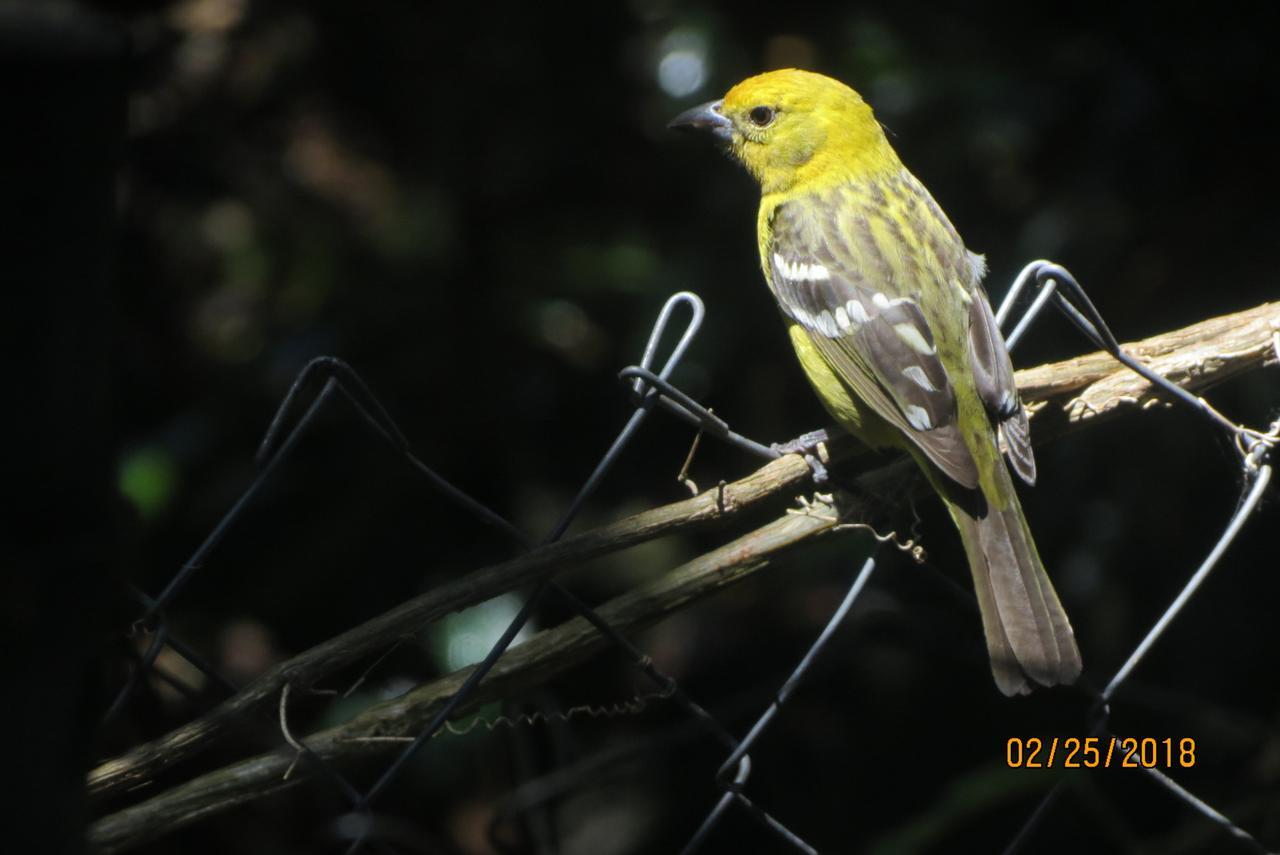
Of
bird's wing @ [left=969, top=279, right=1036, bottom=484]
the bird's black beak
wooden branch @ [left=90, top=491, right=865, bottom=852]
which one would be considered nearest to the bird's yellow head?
the bird's black beak

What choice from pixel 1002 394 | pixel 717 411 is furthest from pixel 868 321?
pixel 717 411

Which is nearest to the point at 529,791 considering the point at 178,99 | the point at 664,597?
the point at 664,597

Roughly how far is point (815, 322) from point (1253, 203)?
174 centimetres

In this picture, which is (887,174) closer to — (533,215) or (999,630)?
(533,215)

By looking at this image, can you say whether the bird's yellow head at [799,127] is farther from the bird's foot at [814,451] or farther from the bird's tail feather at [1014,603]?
the bird's tail feather at [1014,603]

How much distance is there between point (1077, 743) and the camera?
329cm

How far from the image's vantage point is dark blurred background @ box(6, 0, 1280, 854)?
3.85m

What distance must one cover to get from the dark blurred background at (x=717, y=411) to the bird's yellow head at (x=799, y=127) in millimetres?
561

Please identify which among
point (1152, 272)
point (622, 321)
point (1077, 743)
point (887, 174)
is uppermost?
point (887, 174)

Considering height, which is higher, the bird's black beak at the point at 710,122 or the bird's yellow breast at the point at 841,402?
the bird's black beak at the point at 710,122

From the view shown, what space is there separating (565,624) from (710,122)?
7.22ft

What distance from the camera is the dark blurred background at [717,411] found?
12.6ft
